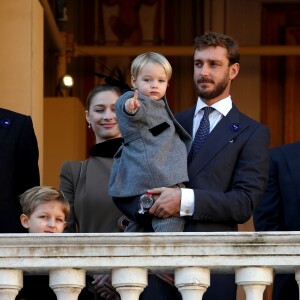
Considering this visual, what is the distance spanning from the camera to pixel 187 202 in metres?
9.38

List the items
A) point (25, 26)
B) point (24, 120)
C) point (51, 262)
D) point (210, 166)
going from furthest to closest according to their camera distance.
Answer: point (25, 26), point (24, 120), point (210, 166), point (51, 262)

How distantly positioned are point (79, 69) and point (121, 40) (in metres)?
0.39

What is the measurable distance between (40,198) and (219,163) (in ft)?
2.90

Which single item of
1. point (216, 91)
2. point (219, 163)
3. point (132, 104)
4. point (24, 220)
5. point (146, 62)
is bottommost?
point (24, 220)

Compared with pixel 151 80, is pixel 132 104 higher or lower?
lower

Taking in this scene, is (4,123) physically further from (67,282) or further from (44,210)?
(67,282)

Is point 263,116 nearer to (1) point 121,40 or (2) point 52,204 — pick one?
(1) point 121,40

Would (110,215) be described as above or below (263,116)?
below

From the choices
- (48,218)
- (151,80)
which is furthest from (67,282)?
(151,80)

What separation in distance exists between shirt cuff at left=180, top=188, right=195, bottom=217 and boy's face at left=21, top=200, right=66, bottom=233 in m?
0.62

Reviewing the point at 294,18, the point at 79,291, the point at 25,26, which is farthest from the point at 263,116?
the point at 79,291

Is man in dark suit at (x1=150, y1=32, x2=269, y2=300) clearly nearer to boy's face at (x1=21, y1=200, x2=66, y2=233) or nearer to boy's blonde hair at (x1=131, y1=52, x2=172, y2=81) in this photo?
boy's blonde hair at (x1=131, y1=52, x2=172, y2=81)

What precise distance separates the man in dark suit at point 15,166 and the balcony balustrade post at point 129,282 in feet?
4.08

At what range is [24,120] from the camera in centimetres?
1038
